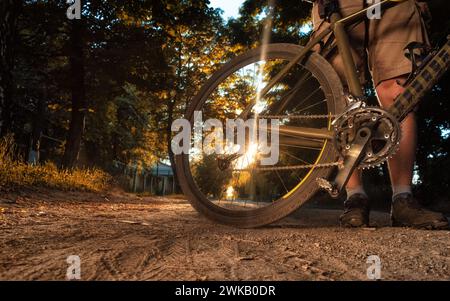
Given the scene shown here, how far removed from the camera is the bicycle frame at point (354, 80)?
2145 millimetres

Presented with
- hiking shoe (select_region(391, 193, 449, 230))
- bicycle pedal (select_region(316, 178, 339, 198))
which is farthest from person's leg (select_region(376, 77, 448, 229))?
bicycle pedal (select_region(316, 178, 339, 198))

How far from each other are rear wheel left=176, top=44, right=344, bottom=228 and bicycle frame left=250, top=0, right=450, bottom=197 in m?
0.06

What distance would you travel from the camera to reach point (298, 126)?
8.39ft

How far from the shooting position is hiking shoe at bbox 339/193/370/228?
241 centimetres

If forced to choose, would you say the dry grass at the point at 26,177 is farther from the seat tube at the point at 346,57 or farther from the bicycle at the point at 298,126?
the seat tube at the point at 346,57

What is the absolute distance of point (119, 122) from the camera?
24797 millimetres

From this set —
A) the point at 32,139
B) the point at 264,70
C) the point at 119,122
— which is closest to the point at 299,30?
the point at 264,70

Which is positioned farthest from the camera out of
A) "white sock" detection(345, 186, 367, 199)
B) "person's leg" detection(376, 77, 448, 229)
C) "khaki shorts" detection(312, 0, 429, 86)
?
"white sock" detection(345, 186, 367, 199)

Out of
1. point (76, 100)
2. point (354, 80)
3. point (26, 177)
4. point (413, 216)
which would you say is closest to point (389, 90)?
point (354, 80)

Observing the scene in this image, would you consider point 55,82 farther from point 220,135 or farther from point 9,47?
point 220,135

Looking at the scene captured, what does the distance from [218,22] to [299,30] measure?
7594 mm

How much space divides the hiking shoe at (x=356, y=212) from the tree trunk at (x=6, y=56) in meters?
5.83

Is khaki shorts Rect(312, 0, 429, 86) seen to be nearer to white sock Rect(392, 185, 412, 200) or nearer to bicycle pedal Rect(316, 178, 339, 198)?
white sock Rect(392, 185, 412, 200)

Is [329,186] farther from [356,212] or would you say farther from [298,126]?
[298,126]
